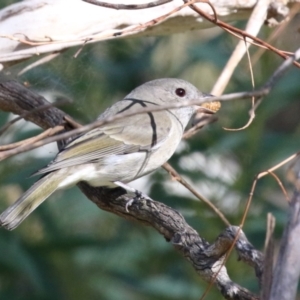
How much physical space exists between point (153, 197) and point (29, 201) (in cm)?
178

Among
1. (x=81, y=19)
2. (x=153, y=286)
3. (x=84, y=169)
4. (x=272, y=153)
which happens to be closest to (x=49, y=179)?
(x=84, y=169)

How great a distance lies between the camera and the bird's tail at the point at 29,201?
9.18 ft

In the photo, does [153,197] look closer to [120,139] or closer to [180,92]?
[180,92]

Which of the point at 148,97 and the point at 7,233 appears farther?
the point at 7,233

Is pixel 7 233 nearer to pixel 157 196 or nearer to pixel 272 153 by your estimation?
pixel 157 196

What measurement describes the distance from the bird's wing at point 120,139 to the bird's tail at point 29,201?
0.13 m

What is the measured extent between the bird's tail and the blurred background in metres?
0.97

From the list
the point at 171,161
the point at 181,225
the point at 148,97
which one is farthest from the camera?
the point at 171,161

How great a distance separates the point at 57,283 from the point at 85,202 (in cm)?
59

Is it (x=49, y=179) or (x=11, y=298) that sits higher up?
(x=49, y=179)

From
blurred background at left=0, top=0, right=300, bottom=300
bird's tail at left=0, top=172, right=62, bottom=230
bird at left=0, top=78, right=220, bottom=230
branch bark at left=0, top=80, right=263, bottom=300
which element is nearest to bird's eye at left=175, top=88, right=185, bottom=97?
bird at left=0, top=78, right=220, bottom=230

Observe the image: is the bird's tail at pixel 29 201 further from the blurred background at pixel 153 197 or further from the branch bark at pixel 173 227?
the blurred background at pixel 153 197

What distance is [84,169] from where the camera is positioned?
10.8 ft

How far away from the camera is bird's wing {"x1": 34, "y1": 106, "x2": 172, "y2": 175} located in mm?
3281
